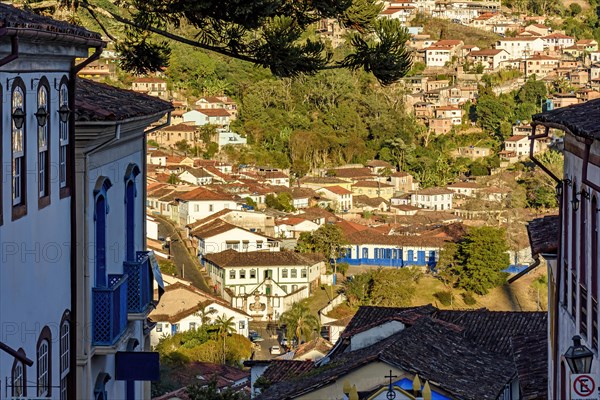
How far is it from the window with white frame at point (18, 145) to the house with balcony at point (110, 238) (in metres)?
1.52

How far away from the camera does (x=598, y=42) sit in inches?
5044

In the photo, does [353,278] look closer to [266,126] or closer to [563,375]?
[266,126]

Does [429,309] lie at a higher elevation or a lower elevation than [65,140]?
lower

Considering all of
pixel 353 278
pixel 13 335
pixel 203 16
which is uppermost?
pixel 203 16

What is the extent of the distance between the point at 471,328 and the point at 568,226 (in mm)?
13716

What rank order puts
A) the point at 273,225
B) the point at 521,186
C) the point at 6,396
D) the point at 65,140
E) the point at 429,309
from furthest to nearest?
the point at 521,186 → the point at 273,225 → the point at 429,309 → the point at 65,140 → the point at 6,396

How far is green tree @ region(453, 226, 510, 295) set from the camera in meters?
57.3

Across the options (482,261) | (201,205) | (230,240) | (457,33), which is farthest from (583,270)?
(457,33)

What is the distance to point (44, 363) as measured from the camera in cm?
855

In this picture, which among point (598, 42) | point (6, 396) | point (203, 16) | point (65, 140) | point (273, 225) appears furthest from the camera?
point (598, 42)

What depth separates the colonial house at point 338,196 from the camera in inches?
3010

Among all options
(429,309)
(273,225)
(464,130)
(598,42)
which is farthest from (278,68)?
(598,42)

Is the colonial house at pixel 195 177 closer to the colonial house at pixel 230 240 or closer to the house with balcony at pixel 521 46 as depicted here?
the colonial house at pixel 230 240

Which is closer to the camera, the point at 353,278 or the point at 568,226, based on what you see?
the point at 568,226
